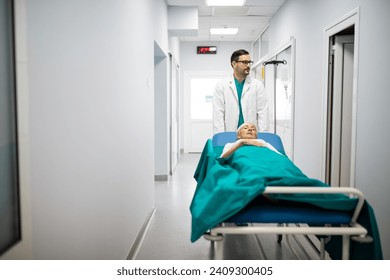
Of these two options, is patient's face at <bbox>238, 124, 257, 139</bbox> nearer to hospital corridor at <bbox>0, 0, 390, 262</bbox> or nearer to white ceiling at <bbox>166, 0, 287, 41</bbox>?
hospital corridor at <bbox>0, 0, 390, 262</bbox>

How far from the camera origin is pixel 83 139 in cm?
191

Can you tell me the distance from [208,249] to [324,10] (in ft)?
8.05

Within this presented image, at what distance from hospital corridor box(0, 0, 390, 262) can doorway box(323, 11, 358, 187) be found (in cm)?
1

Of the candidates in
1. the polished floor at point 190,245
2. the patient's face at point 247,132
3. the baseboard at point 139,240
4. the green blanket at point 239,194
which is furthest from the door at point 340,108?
the green blanket at point 239,194

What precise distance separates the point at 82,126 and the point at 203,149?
125 centimetres

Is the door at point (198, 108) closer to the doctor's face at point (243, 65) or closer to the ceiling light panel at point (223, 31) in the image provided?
the ceiling light panel at point (223, 31)

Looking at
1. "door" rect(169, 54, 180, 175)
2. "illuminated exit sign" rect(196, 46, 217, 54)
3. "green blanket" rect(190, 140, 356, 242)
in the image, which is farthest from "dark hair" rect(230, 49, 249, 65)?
"illuminated exit sign" rect(196, 46, 217, 54)

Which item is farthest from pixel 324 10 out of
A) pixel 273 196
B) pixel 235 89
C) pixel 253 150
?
pixel 273 196

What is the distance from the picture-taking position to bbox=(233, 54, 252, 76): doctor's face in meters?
3.40

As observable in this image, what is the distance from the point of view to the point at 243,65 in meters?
3.45

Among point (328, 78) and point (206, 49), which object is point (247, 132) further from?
point (206, 49)

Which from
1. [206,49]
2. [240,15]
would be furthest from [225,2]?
[206,49]
